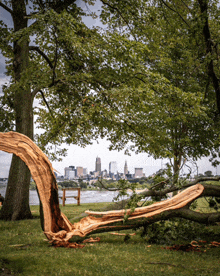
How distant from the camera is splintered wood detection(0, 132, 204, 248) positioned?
18.6ft

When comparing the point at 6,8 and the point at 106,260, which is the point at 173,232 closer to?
the point at 106,260

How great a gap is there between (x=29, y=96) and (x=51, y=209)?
782 cm

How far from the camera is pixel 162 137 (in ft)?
43.7

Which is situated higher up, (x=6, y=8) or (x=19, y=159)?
(x=6, y=8)

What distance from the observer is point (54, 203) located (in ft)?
19.2

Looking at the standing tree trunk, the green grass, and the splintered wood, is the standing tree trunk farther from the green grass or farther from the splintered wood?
the splintered wood

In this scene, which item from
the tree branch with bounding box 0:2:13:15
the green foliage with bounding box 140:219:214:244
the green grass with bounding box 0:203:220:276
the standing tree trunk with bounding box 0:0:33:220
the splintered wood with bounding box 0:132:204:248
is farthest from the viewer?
the tree branch with bounding box 0:2:13:15

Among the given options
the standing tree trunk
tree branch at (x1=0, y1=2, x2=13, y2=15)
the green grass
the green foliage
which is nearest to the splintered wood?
the green grass

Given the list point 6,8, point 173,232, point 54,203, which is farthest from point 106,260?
point 6,8

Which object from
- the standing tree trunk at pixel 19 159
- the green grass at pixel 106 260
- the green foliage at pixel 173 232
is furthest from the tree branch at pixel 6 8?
the green foliage at pixel 173 232

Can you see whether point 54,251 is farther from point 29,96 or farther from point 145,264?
point 29,96

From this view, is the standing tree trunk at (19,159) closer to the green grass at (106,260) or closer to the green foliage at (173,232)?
the green grass at (106,260)

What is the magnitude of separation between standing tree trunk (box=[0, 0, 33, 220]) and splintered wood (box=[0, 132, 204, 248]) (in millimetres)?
5403

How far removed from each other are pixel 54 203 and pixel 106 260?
179 centimetres
